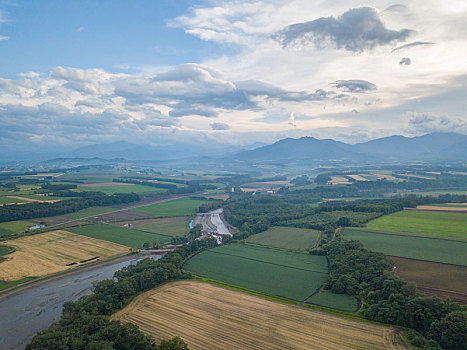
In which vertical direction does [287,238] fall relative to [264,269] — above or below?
above

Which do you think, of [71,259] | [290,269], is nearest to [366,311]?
[290,269]

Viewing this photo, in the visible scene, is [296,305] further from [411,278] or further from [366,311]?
[411,278]

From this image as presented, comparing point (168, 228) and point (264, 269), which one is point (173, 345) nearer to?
point (264, 269)

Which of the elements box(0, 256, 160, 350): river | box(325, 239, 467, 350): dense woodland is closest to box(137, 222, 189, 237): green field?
box(0, 256, 160, 350): river

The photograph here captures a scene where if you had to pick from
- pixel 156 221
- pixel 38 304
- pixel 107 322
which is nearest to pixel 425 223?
pixel 107 322

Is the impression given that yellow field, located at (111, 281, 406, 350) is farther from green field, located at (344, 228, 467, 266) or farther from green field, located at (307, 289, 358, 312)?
green field, located at (344, 228, 467, 266)

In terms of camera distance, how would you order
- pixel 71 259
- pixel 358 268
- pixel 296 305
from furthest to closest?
pixel 71 259
pixel 358 268
pixel 296 305

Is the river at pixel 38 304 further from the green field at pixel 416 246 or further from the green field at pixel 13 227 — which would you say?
the green field at pixel 416 246
